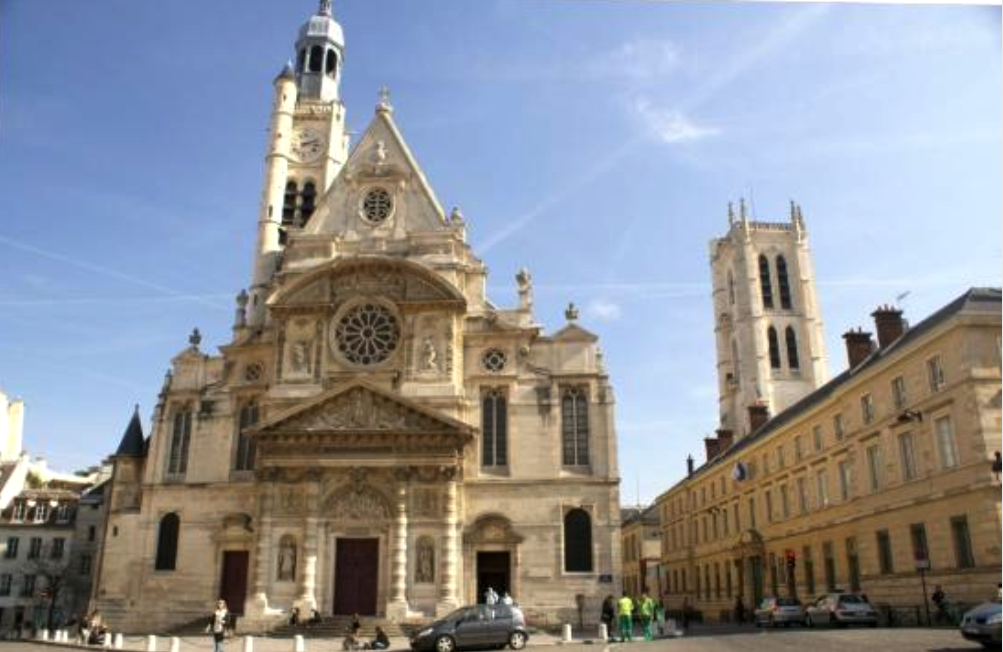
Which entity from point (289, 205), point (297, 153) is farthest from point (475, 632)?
point (297, 153)

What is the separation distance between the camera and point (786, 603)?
26281mm

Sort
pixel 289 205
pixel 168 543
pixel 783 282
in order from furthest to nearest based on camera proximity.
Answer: pixel 783 282 < pixel 289 205 < pixel 168 543

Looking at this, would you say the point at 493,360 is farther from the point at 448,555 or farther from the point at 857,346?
the point at 857,346

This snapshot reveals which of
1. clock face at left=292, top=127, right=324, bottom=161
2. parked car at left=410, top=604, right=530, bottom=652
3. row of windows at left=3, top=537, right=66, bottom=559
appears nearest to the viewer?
parked car at left=410, top=604, right=530, bottom=652

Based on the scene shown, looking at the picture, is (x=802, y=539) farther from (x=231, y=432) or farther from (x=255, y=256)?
(x=255, y=256)

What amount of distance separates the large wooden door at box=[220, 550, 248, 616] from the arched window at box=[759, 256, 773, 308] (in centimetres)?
5050

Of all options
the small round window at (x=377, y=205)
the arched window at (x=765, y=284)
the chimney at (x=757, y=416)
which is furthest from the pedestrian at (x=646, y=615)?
the arched window at (x=765, y=284)

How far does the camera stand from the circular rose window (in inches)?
1224

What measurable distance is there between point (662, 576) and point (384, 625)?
3655 cm

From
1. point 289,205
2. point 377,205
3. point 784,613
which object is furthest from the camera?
point 289,205

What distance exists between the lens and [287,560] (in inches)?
1101

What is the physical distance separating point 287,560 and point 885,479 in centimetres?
2010

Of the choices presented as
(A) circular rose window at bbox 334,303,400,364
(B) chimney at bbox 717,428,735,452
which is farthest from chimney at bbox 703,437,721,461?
Answer: (A) circular rose window at bbox 334,303,400,364

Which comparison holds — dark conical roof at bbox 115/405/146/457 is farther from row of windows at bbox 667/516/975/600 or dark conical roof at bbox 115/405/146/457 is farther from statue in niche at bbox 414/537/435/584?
row of windows at bbox 667/516/975/600
